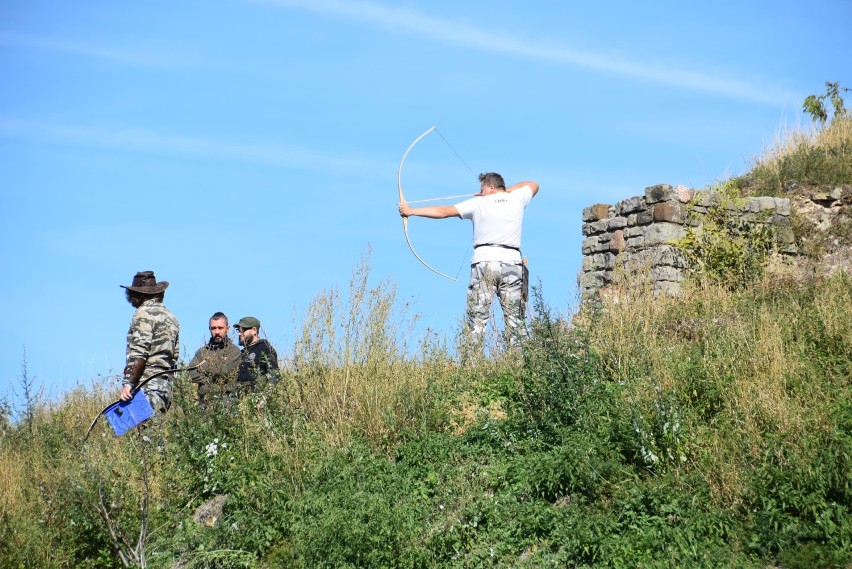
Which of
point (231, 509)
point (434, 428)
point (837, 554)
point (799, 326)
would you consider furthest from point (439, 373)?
point (837, 554)

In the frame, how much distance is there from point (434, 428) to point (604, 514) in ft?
6.84

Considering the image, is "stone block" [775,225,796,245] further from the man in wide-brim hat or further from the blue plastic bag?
the blue plastic bag

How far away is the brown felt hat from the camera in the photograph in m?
10.1

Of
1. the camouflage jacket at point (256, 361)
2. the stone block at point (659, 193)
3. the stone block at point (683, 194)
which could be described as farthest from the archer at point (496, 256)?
the stone block at point (683, 194)

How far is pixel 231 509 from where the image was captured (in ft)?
26.0

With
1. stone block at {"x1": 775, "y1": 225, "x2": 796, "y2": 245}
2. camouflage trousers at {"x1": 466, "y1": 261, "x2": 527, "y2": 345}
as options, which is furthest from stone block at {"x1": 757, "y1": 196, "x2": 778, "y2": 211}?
camouflage trousers at {"x1": 466, "y1": 261, "x2": 527, "y2": 345}

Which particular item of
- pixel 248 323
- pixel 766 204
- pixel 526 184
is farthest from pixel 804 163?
pixel 248 323

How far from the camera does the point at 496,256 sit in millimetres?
10695

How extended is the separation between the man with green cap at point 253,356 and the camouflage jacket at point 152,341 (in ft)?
2.35

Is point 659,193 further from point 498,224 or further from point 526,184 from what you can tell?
point 498,224

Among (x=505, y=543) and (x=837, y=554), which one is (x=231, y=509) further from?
(x=837, y=554)

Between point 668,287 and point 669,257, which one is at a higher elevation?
point 669,257

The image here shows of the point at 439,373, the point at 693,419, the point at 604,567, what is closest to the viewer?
the point at 604,567

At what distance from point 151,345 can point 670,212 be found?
6.73 meters
